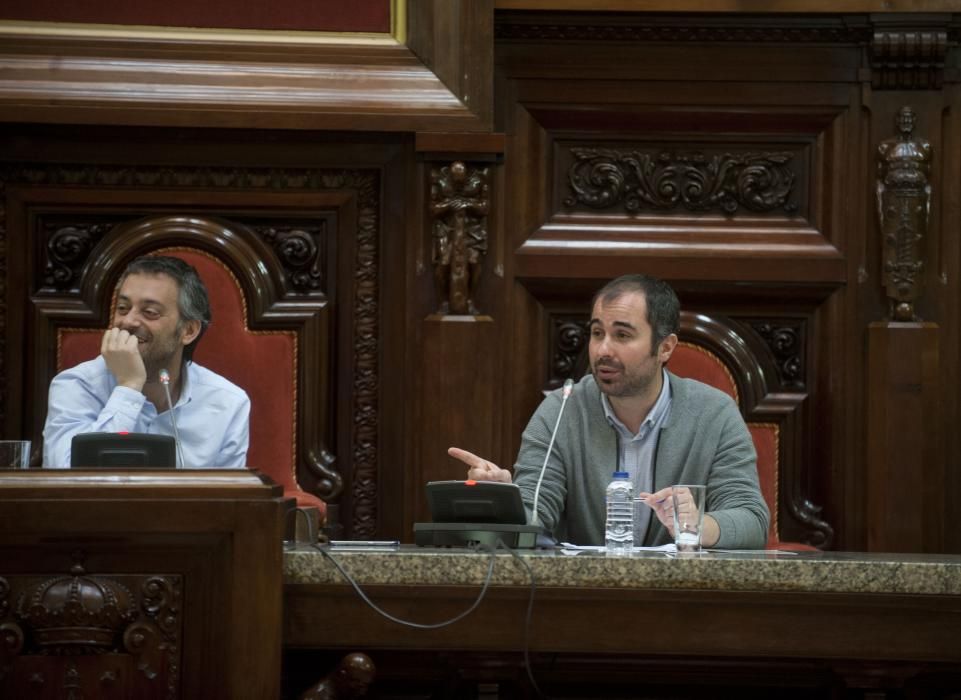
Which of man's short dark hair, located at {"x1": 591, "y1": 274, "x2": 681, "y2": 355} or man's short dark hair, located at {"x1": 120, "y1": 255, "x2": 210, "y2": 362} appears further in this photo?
man's short dark hair, located at {"x1": 120, "y1": 255, "x2": 210, "y2": 362}

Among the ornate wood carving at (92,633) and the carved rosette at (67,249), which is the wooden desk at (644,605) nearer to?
the ornate wood carving at (92,633)

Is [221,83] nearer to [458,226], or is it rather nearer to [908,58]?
[458,226]

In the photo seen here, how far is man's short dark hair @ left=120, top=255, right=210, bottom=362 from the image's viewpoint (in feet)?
11.4

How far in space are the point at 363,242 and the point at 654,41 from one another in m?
1.00

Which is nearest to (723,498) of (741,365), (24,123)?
(741,365)

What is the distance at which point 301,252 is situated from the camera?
3820 mm

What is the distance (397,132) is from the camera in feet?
12.3

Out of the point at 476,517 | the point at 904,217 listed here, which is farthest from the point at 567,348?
the point at 476,517

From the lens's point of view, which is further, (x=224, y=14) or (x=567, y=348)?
(x=567, y=348)

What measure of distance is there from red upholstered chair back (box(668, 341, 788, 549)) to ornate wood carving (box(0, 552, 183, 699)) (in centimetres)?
221

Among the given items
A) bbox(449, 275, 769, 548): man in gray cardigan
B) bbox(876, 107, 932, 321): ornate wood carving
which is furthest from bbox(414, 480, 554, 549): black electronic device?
bbox(876, 107, 932, 321): ornate wood carving

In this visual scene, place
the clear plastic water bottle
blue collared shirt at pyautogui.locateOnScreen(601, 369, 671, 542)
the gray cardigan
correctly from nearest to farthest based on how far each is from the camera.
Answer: the clear plastic water bottle → the gray cardigan → blue collared shirt at pyautogui.locateOnScreen(601, 369, 671, 542)

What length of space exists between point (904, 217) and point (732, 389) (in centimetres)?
67

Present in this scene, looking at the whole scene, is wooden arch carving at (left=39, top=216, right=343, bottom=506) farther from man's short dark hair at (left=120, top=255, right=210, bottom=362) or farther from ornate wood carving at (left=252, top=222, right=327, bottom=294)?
man's short dark hair at (left=120, top=255, right=210, bottom=362)
